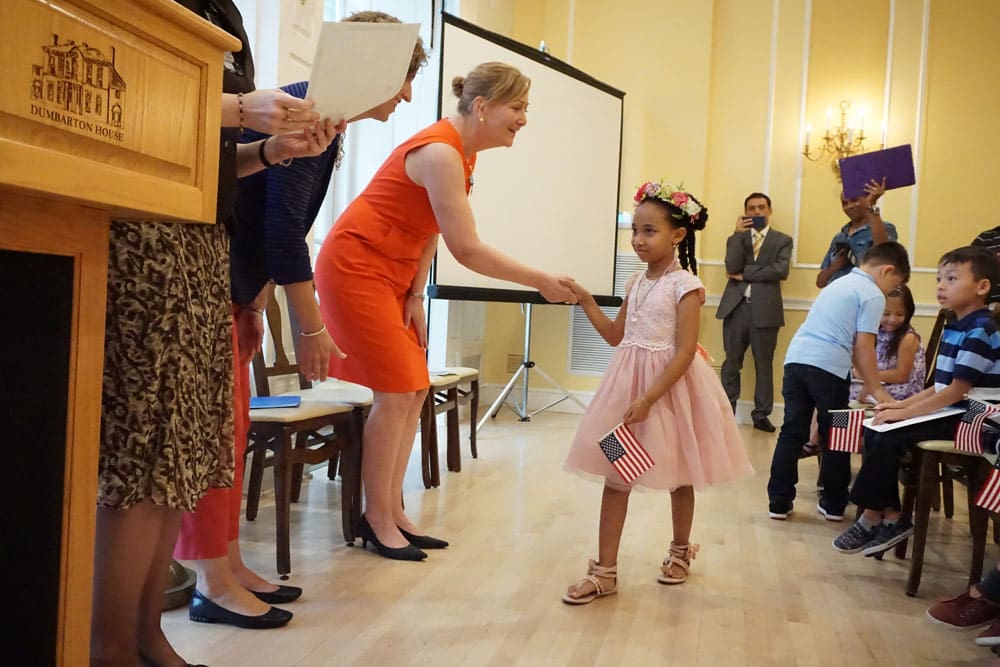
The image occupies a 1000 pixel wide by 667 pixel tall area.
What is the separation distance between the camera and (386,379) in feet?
8.07

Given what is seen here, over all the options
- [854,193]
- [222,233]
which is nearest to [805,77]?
[854,193]

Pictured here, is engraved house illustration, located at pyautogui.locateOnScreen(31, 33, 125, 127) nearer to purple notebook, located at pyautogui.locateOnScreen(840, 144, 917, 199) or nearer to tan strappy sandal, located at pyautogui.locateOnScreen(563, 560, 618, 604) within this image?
tan strappy sandal, located at pyautogui.locateOnScreen(563, 560, 618, 604)

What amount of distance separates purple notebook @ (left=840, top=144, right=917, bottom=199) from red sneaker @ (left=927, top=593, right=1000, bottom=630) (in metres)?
2.37

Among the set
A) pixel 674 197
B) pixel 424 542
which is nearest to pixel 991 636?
pixel 674 197

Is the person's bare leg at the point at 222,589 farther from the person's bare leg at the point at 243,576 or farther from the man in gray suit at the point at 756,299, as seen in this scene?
the man in gray suit at the point at 756,299

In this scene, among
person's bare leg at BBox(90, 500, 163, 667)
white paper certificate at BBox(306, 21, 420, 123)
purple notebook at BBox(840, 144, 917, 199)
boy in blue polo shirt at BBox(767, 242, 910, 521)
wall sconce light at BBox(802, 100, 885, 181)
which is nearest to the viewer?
white paper certificate at BBox(306, 21, 420, 123)

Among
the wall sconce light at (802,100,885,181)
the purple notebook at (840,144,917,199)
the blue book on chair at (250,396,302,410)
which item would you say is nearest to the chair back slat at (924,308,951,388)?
the purple notebook at (840,144,917,199)

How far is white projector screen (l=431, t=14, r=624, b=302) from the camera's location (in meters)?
A: 4.54

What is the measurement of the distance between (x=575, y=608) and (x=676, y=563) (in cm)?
41

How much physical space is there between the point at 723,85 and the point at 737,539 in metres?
4.11

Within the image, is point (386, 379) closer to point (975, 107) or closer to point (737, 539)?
point (737, 539)

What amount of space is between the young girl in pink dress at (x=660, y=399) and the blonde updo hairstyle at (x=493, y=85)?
0.44m

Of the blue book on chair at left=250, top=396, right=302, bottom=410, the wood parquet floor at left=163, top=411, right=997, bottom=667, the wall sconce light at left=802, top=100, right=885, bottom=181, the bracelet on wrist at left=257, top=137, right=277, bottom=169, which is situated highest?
the wall sconce light at left=802, top=100, right=885, bottom=181

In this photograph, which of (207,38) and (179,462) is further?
(179,462)
